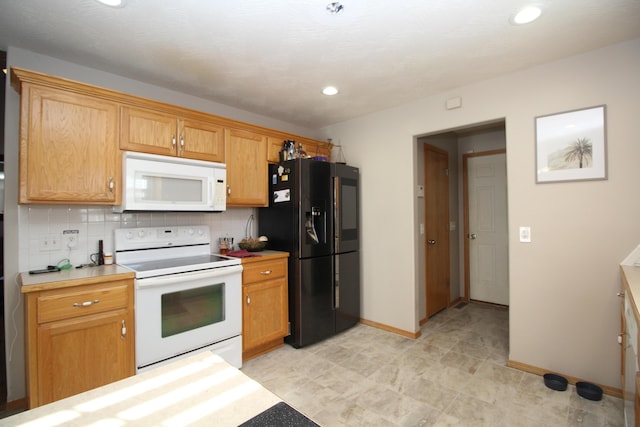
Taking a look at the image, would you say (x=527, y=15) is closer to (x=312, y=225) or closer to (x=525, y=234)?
(x=525, y=234)

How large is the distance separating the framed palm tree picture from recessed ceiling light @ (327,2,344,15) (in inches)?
72.4

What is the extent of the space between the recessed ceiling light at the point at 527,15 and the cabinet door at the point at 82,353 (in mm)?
3116

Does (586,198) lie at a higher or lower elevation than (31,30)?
lower

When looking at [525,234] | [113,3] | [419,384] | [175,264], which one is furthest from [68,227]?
[525,234]

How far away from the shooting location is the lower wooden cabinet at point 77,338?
1724 millimetres

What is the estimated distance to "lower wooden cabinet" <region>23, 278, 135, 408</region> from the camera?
172cm

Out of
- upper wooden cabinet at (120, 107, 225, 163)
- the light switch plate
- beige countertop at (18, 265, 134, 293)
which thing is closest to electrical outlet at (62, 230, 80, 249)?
beige countertop at (18, 265, 134, 293)

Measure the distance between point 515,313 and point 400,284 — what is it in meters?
1.09

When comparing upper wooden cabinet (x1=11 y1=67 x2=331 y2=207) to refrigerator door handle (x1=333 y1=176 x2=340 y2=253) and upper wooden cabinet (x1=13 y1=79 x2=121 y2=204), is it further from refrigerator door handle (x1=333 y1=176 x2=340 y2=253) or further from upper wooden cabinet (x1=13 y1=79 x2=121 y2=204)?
refrigerator door handle (x1=333 y1=176 x2=340 y2=253)

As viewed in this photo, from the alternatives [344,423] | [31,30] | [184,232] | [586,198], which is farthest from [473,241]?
[31,30]

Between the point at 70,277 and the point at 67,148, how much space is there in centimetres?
88

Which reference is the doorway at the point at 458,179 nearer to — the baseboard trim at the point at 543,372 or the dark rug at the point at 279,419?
the baseboard trim at the point at 543,372

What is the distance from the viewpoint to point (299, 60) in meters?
2.33

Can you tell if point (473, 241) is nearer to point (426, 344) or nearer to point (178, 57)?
point (426, 344)
